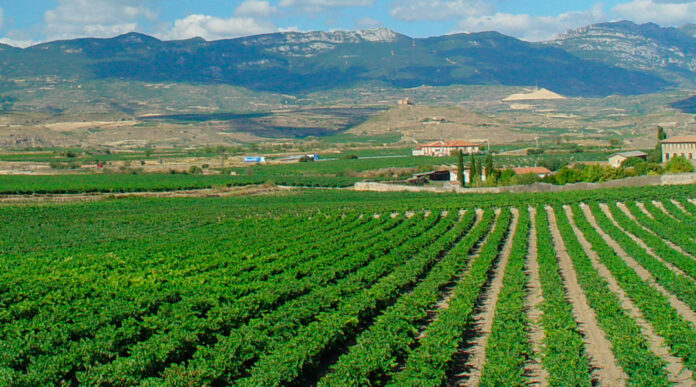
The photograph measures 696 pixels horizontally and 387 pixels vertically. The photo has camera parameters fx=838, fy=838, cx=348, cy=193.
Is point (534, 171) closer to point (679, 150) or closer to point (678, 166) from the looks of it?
point (678, 166)

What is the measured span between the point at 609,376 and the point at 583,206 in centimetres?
4138

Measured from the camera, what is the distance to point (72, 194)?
78.1 meters

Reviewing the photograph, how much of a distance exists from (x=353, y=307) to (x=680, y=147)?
86.0 meters

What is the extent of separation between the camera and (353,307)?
68.9ft

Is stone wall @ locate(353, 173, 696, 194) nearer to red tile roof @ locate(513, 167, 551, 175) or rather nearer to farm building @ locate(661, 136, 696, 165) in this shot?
red tile roof @ locate(513, 167, 551, 175)

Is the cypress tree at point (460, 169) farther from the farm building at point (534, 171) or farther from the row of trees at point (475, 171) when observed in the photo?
the farm building at point (534, 171)

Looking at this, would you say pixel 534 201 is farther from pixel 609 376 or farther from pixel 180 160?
pixel 180 160

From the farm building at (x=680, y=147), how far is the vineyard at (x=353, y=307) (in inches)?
2301

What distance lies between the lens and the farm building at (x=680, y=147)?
96125 mm

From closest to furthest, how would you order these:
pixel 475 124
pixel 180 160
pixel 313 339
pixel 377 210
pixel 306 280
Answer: pixel 313 339, pixel 306 280, pixel 377 210, pixel 180 160, pixel 475 124

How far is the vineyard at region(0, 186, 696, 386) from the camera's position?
16125 millimetres

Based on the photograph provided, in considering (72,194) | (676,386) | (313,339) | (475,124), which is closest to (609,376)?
(676,386)

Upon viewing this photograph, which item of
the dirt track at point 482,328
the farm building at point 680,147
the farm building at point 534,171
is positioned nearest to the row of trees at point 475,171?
the farm building at point 534,171

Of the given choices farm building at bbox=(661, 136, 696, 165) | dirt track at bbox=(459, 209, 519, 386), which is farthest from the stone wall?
dirt track at bbox=(459, 209, 519, 386)
